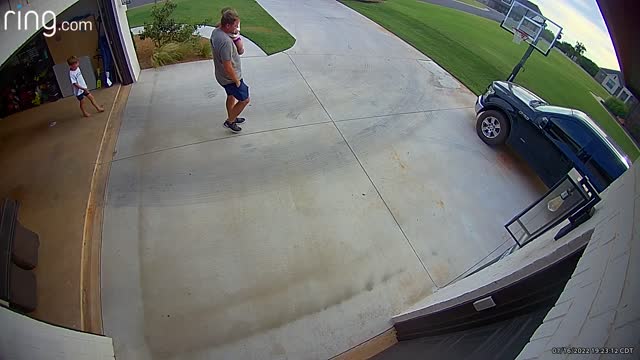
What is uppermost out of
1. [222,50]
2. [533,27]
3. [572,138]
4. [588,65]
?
[533,27]

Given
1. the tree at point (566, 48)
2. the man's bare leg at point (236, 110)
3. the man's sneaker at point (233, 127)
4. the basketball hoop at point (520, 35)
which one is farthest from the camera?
the tree at point (566, 48)

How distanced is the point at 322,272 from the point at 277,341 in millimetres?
1066

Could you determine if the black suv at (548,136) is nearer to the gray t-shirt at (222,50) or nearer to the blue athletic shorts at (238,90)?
the blue athletic shorts at (238,90)

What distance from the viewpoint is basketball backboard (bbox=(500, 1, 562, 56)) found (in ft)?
23.7

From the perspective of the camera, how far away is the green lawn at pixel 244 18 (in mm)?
9539

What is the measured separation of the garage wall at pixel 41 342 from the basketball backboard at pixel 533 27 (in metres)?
8.82

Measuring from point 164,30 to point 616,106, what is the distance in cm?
965

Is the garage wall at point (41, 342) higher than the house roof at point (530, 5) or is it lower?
lower

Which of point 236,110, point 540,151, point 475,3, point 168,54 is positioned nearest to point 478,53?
point 475,3

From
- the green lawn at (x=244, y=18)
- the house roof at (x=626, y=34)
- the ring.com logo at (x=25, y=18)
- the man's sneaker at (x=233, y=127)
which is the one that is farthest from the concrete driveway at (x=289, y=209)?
the house roof at (x=626, y=34)

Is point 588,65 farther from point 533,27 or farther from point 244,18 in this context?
point 244,18

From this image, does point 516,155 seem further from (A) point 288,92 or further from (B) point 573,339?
(B) point 573,339

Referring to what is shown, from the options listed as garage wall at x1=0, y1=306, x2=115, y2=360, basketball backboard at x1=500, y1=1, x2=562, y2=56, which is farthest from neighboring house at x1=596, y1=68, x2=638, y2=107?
garage wall at x1=0, y1=306, x2=115, y2=360

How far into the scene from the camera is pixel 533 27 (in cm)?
751
